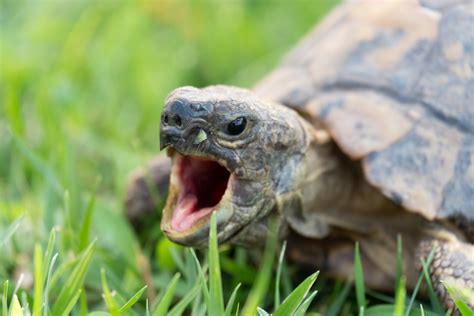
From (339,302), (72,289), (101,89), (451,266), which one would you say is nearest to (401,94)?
(451,266)

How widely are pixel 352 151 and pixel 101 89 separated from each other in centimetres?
259

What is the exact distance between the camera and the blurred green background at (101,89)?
327cm

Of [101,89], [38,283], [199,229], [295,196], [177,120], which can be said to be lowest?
[101,89]

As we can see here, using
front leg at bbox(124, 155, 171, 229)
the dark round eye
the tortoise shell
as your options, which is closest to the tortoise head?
the dark round eye

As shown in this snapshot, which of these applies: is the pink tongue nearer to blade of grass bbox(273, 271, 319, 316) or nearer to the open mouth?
the open mouth

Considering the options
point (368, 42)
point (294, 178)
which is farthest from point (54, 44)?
point (294, 178)

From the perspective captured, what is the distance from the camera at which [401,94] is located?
301 cm

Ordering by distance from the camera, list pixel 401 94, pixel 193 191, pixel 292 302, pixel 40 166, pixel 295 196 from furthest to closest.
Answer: pixel 40 166 < pixel 401 94 < pixel 295 196 < pixel 193 191 < pixel 292 302

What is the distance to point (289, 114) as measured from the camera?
2.79 m

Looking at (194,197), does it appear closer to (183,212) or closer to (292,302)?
(183,212)

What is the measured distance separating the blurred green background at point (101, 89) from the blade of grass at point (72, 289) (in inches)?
16.1

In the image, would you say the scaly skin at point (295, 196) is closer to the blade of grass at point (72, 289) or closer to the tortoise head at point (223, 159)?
the tortoise head at point (223, 159)

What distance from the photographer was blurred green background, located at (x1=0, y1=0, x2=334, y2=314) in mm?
3273

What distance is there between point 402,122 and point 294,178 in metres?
0.49
